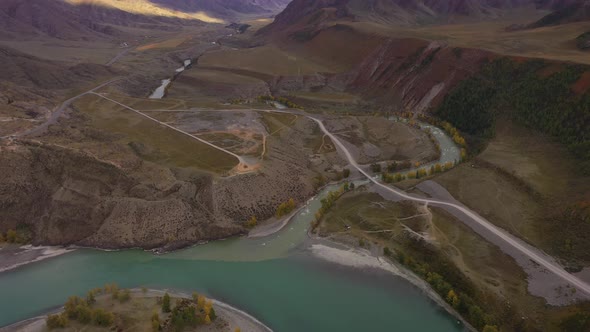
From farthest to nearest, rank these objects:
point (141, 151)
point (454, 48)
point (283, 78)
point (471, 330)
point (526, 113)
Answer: point (283, 78) < point (454, 48) < point (526, 113) < point (141, 151) < point (471, 330)

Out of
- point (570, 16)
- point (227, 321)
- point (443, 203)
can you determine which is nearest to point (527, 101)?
point (443, 203)

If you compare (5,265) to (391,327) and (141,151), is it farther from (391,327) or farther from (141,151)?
(391,327)

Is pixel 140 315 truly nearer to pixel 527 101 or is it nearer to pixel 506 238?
pixel 506 238

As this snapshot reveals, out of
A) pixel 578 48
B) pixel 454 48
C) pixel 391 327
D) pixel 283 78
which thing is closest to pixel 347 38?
pixel 283 78

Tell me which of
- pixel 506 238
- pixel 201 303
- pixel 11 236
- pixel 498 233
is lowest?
pixel 11 236

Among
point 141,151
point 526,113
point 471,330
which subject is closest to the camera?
point 471,330

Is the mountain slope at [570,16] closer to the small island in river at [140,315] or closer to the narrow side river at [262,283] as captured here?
the narrow side river at [262,283]

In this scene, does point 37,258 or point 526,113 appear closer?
point 37,258

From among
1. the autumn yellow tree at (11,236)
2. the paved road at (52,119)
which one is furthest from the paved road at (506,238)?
the paved road at (52,119)

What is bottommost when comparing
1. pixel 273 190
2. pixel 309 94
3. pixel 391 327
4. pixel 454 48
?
pixel 391 327
